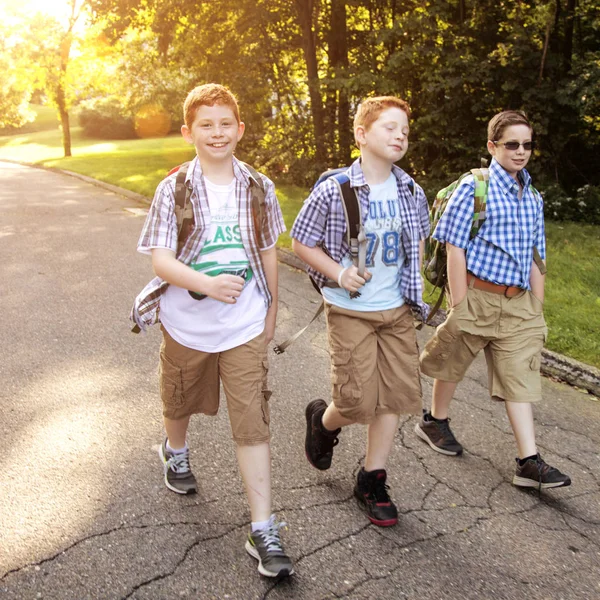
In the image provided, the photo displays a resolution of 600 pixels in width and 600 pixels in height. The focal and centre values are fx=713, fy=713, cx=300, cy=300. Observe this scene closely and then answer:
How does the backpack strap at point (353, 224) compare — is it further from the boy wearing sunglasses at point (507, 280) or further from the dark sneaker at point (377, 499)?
the dark sneaker at point (377, 499)

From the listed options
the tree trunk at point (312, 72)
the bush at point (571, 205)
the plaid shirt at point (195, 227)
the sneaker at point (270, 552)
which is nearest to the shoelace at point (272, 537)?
the sneaker at point (270, 552)

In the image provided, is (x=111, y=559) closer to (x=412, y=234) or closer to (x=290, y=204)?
(x=412, y=234)

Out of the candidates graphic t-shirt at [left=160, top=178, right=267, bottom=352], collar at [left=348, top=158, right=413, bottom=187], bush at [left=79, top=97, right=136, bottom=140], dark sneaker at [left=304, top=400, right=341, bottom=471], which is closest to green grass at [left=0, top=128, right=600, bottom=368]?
dark sneaker at [left=304, top=400, right=341, bottom=471]

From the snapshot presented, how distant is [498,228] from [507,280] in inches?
10.7

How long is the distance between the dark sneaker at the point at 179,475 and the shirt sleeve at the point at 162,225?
3.85 ft

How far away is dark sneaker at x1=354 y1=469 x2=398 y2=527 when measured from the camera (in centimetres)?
330

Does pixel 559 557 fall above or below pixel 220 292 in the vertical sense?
below

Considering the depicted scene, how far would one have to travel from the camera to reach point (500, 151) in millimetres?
3633

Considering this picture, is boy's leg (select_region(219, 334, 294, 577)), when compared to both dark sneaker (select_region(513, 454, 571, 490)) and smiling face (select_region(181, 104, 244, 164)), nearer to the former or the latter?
smiling face (select_region(181, 104, 244, 164))

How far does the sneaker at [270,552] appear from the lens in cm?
286

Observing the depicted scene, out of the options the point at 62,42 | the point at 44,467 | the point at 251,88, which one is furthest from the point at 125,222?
the point at 62,42

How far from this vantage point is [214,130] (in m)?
2.92

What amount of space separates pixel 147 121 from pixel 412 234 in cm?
4424

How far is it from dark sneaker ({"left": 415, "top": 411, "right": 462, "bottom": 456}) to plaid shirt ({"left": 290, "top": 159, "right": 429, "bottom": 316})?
3.50ft
